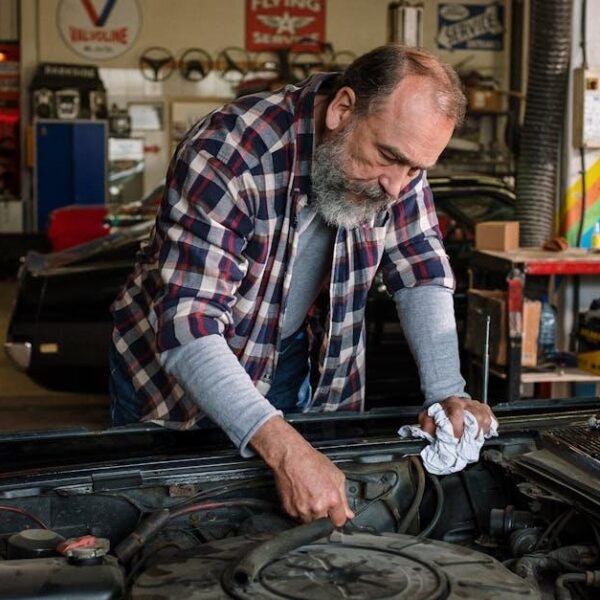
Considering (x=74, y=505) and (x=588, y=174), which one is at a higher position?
(x=588, y=174)

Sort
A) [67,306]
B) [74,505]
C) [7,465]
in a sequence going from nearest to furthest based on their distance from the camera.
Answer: [74,505] → [7,465] → [67,306]

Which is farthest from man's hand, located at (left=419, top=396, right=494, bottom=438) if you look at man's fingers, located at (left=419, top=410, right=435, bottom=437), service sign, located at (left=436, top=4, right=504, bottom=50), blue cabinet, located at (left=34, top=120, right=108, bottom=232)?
service sign, located at (left=436, top=4, right=504, bottom=50)

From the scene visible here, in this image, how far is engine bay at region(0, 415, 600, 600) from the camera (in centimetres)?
135

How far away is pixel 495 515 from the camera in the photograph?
174cm

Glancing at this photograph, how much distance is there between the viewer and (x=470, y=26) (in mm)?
12367

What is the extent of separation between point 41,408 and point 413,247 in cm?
407

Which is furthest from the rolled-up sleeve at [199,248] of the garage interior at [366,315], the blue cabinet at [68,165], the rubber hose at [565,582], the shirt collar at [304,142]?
the blue cabinet at [68,165]

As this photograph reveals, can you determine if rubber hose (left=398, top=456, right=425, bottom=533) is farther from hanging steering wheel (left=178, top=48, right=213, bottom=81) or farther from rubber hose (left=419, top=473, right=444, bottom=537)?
hanging steering wheel (left=178, top=48, right=213, bottom=81)

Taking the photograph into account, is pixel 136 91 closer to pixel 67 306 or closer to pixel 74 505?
pixel 67 306

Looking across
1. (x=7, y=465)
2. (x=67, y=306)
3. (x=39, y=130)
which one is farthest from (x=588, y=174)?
(x=39, y=130)

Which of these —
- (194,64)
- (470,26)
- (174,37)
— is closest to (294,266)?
(194,64)

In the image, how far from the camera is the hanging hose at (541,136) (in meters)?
4.43

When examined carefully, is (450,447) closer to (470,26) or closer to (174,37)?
(174,37)

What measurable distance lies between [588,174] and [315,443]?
2.96 meters
